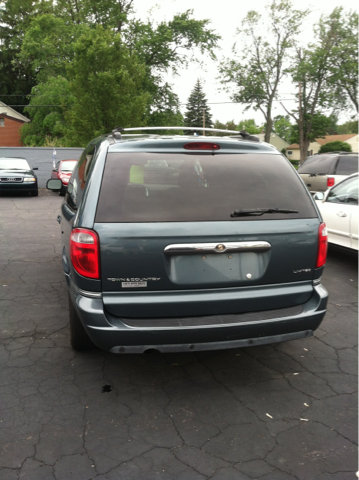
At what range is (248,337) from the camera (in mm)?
3082

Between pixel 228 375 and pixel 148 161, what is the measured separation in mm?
1723

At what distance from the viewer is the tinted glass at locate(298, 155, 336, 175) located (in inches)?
523

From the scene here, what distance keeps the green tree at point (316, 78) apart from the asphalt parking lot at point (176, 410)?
144 feet

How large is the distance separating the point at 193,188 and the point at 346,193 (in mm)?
4748

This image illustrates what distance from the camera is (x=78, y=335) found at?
3811 millimetres

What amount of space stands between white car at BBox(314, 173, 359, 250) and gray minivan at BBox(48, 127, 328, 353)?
3.59m

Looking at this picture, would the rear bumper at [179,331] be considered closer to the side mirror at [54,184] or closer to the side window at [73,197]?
the side window at [73,197]

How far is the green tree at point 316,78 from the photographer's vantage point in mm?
45156

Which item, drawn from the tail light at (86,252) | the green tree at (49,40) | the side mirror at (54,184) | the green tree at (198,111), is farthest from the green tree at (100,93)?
the green tree at (198,111)

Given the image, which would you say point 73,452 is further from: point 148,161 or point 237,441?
point 148,161

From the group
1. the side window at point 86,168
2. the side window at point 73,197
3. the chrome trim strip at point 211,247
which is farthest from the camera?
the side window at point 73,197

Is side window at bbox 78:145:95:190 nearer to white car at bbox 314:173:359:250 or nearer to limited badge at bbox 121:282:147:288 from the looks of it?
limited badge at bbox 121:282:147:288

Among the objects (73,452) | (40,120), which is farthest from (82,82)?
(73,452)

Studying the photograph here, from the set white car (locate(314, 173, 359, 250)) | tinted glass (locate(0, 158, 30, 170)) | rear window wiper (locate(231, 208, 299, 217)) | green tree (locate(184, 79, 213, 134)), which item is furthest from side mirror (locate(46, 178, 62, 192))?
green tree (locate(184, 79, 213, 134))
